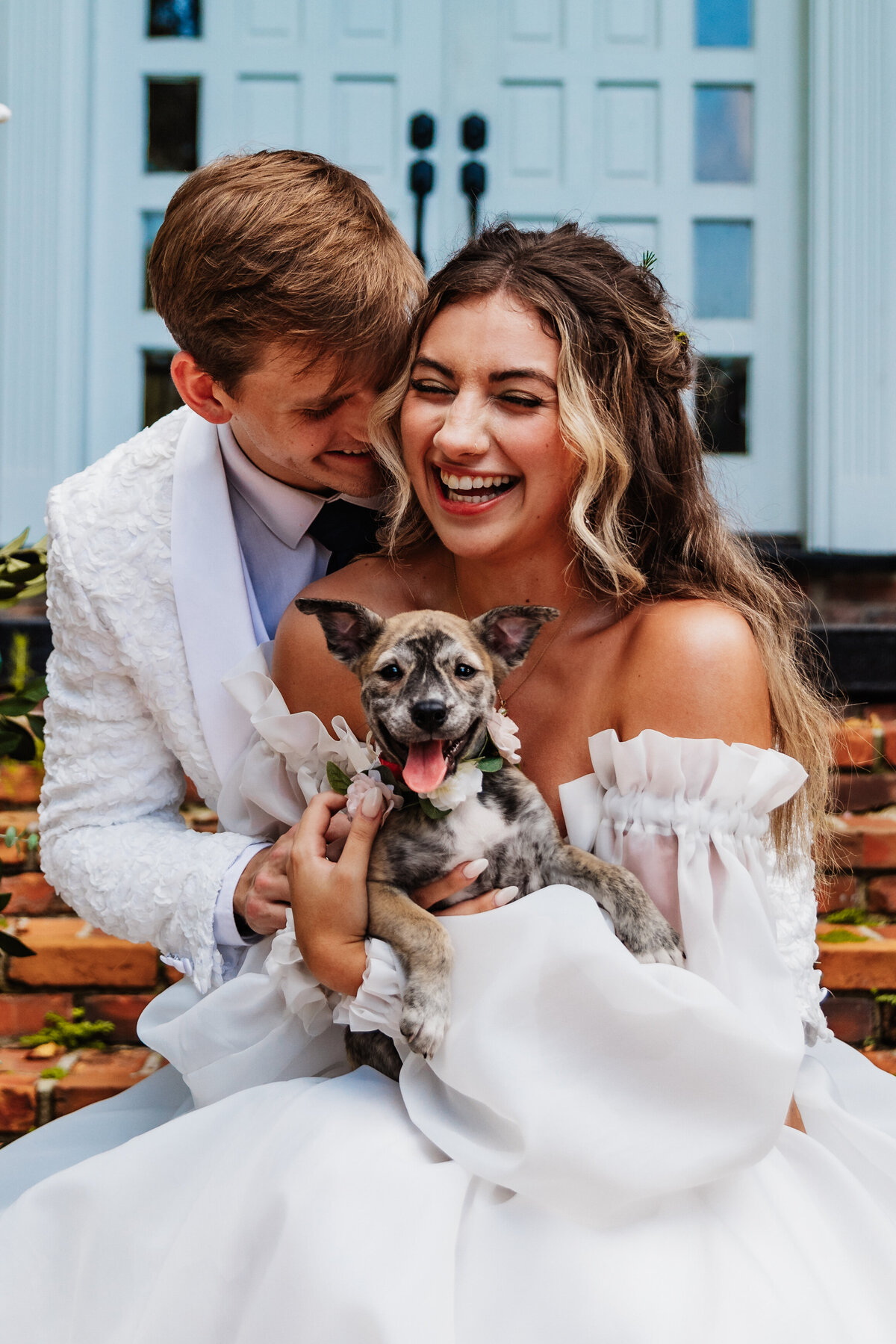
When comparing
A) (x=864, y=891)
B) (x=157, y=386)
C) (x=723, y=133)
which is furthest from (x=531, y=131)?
(x=864, y=891)

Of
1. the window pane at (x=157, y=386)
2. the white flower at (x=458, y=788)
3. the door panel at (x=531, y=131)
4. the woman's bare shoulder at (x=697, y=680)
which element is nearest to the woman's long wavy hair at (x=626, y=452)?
the woman's bare shoulder at (x=697, y=680)

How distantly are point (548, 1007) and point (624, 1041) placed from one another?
12cm

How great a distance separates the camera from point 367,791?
1.85 metres

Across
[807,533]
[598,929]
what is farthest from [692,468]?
[807,533]

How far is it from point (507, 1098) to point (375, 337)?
4.53ft

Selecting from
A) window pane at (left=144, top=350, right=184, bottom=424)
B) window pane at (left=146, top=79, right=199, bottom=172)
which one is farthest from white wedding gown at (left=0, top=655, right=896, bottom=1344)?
window pane at (left=146, top=79, right=199, bottom=172)

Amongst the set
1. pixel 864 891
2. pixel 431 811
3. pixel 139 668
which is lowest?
pixel 864 891

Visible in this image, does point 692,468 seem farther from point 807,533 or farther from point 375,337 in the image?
point 807,533

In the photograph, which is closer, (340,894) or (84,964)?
(340,894)

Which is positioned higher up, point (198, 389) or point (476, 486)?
point (198, 389)

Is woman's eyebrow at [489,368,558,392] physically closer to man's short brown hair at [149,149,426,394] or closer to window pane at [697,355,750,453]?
man's short brown hair at [149,149,426,394]

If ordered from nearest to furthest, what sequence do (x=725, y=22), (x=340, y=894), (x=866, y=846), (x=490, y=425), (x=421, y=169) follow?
(x=340, y=894) < (x=490, y=425) < (x=866, y=846) < (x=421, y=169) < (x=725, y=22)

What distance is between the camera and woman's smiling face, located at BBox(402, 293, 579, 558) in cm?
192

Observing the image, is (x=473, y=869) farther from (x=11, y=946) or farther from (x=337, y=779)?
(x=11, y=946)
